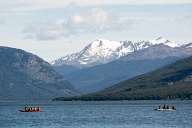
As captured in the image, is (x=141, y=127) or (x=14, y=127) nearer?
(x=141, y=127)

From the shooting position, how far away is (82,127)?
6821 inches

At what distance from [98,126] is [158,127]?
52.9 ft

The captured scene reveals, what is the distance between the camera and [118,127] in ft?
558

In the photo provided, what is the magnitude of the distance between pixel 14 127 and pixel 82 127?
18.0 meters

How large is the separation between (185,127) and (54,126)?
33486mm

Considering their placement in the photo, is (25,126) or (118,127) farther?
(25,126)

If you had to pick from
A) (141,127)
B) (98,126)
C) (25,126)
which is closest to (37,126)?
(25,126)

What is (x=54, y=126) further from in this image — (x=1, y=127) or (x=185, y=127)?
(x=185, y=127)

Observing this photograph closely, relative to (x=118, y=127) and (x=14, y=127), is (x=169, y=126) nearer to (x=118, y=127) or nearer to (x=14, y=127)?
(x=118, y=127)

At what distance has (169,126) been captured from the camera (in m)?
169

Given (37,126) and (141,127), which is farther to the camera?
(37,126)

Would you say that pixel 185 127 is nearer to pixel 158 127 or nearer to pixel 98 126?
pixel 158 127

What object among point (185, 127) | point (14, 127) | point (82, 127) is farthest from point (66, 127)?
point (185, 127)

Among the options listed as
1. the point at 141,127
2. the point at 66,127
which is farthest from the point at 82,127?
the point at 141,127
